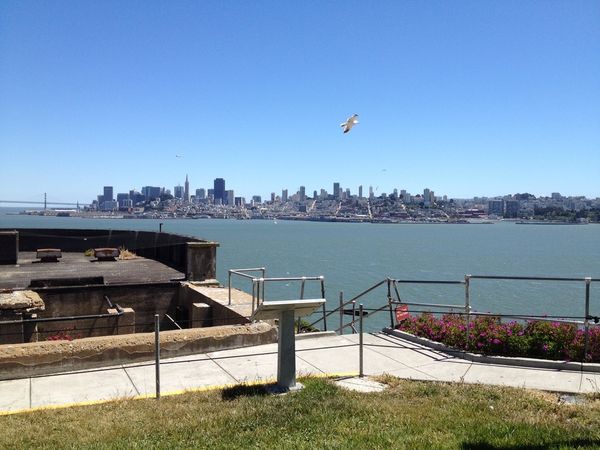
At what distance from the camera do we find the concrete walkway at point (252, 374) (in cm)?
797

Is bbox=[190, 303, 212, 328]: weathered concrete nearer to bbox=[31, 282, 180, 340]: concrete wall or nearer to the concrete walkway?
bbox=[31, 282, 180, 340]: concrete wall

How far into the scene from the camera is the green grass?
574 centimetres

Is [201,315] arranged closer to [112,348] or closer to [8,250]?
[112,348]

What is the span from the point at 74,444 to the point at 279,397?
8.32ft

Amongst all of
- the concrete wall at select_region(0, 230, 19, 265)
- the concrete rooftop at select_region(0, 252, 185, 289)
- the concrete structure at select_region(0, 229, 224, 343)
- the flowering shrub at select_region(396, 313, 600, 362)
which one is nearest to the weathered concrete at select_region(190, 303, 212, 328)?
the concrete structure at select_region(0, 229, 224, 343)

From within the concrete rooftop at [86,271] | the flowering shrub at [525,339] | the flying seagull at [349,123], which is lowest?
the concrete rooftop at [86,271]

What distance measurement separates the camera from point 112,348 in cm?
945

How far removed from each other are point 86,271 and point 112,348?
43.4 feet

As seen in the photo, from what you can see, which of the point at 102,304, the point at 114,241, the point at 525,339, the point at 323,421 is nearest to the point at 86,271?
the point at 102,304

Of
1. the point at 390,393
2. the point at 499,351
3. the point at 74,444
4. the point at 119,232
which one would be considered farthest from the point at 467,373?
the point at 119,232

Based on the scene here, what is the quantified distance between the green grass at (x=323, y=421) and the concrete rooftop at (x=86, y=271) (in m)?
11.9

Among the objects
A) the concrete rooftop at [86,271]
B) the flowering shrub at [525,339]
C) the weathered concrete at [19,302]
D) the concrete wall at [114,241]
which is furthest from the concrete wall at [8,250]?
the flowering shrub at [525,339]

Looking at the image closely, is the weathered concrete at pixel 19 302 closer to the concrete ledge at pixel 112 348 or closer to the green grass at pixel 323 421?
the concrete ledge at pixel 112 348

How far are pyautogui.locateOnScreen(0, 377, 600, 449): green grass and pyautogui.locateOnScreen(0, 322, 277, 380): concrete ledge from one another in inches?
78.9
